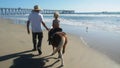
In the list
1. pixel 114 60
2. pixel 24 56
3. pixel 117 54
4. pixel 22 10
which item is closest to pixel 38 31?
pixel 24 56

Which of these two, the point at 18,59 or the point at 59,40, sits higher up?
the point at 59,40

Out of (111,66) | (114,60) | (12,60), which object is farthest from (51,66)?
(114,60)

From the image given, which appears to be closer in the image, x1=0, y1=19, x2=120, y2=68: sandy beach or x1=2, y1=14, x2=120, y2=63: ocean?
x1=0, y1=19, x2=120, y2=68: sandy beach

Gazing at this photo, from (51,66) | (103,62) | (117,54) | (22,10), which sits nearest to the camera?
(51,66)

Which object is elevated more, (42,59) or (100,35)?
(42,59)

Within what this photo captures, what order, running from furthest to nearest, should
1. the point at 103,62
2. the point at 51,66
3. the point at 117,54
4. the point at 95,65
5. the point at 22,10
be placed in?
the point at 22,10 → the point at 117,54 → the point at 103,62 → the point at 95,65 → the point at 51,66

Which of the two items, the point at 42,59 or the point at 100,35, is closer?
the point at 42,59

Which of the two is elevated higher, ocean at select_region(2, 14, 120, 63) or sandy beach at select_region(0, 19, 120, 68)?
sandy beach at select_region(0, 19, 120, 68)

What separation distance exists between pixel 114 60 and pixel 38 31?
2753mm

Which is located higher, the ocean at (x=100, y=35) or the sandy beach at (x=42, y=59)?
the sandy beach at (x=42, y=59)

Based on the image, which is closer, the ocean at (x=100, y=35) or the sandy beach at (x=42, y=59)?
the sandy beach at (x=42, y=59)

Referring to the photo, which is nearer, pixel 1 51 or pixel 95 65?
pixel 95 65

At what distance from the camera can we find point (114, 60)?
8.32m

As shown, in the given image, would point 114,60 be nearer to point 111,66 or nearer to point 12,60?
point 111,66
